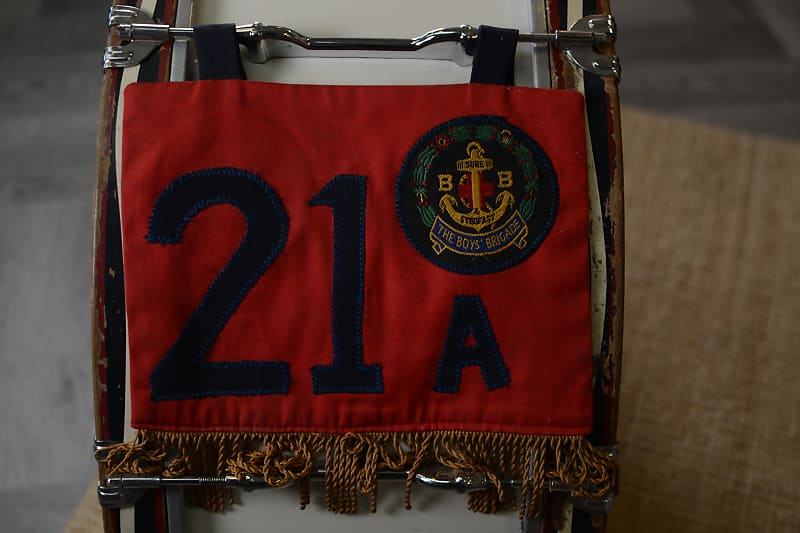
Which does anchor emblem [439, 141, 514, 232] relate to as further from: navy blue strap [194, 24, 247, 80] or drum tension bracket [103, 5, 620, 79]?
navy blue strap [194, 24, 247, 80]

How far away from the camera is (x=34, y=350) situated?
1.46 m

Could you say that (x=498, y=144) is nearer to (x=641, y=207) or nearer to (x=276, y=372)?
(x=276, y=372)

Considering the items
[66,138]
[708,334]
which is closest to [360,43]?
[708,334]

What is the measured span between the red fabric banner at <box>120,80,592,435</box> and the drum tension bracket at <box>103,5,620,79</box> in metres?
0.05

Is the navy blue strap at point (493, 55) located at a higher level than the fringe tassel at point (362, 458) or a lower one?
higher

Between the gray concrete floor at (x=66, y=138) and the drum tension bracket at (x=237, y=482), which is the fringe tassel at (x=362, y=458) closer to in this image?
the drum tension bracket at (x=237, y=482)

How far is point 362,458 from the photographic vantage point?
75 centimetres

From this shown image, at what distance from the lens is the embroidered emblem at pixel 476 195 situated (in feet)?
2.39

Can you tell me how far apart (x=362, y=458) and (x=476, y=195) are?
27 centimetres

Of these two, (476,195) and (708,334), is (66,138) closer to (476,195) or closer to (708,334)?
(476,195)

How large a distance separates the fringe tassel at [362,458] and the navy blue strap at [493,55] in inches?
13.6

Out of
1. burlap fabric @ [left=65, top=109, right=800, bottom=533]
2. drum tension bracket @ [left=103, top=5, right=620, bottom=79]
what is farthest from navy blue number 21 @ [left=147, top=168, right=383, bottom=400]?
burlap fabric @ [left=65, top=109, right=800, bottom=533]

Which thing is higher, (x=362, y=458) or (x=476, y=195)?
(x=476, y=195)

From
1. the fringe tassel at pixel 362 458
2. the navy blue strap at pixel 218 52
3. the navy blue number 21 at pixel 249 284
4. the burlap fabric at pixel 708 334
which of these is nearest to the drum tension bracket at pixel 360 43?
the navy blue strap at pixel 218 52
